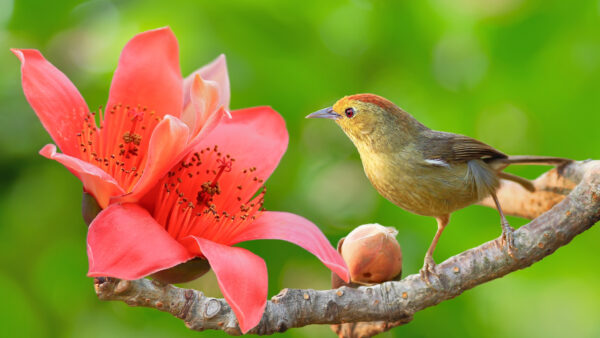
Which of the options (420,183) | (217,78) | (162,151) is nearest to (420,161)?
(420,183)

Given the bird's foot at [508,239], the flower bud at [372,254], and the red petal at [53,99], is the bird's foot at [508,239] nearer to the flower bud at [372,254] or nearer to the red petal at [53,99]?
the flower bud at [372,254]

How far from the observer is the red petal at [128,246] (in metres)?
0.45

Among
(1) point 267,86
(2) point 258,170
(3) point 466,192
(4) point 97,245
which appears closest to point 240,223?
(2) point 258,170

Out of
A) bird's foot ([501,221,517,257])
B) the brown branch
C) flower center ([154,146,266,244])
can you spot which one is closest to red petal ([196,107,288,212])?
flower center ([154,146,266,244])

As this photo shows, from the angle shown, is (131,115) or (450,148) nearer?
(131,115)

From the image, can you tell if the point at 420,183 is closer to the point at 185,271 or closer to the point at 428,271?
the point at 428,271

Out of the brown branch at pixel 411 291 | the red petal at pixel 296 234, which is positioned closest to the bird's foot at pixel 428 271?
the brown branch at pixel 411 291

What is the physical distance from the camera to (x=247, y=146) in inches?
25.7

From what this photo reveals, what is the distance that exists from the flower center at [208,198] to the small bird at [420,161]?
0.12 m

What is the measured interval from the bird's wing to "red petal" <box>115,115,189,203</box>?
0.36m

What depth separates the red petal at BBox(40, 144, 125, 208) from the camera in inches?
18.4

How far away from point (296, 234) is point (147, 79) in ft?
0.78

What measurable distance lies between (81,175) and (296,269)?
789mm

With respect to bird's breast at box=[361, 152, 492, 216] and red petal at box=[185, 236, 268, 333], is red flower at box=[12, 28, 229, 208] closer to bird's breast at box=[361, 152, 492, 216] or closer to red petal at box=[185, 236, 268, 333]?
red petal at box=[185, 236, 268, 333]
